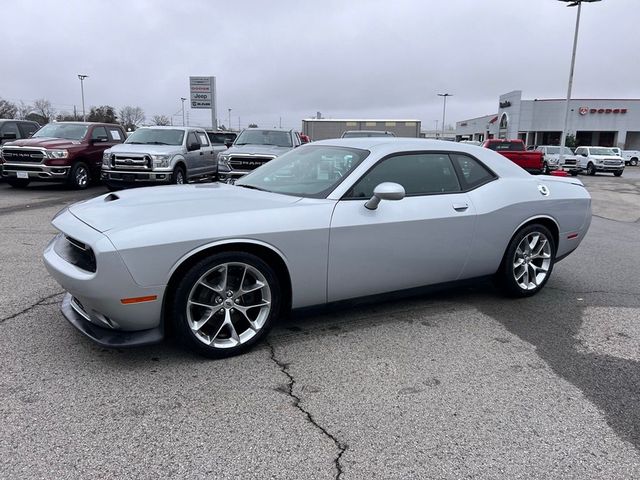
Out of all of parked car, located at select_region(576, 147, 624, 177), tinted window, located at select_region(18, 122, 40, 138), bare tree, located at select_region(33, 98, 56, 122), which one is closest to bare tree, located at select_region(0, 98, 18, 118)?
bare tree, located at select_region(33, 98, 56, 122)

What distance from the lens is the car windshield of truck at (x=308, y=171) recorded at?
13.4 feet

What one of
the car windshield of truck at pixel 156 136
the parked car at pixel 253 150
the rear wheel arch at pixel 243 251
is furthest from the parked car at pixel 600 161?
the rear wheel arch at pixel 243 251

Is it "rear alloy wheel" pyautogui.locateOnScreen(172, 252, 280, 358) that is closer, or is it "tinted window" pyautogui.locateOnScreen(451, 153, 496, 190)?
"rear alloy wheel" pyautogui.locateOnScreen(172, 252, 280, 358)

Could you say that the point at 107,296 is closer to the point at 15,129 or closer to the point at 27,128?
the point at 15,129

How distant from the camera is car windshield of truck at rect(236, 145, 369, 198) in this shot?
13.4ft

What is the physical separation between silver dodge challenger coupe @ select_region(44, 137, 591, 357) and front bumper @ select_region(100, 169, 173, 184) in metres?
7.61

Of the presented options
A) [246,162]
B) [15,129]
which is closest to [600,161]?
[246,162]

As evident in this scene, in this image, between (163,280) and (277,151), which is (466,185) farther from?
(277,151)

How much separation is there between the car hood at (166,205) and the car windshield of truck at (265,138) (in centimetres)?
977

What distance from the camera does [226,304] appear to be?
138 inches

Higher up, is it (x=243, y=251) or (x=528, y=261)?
(x=243, y=251)

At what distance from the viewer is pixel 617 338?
4.20m

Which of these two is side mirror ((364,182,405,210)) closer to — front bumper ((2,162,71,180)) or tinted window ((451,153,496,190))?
tinted window ((451,153,496,190))

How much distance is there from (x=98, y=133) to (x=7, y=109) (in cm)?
5759
